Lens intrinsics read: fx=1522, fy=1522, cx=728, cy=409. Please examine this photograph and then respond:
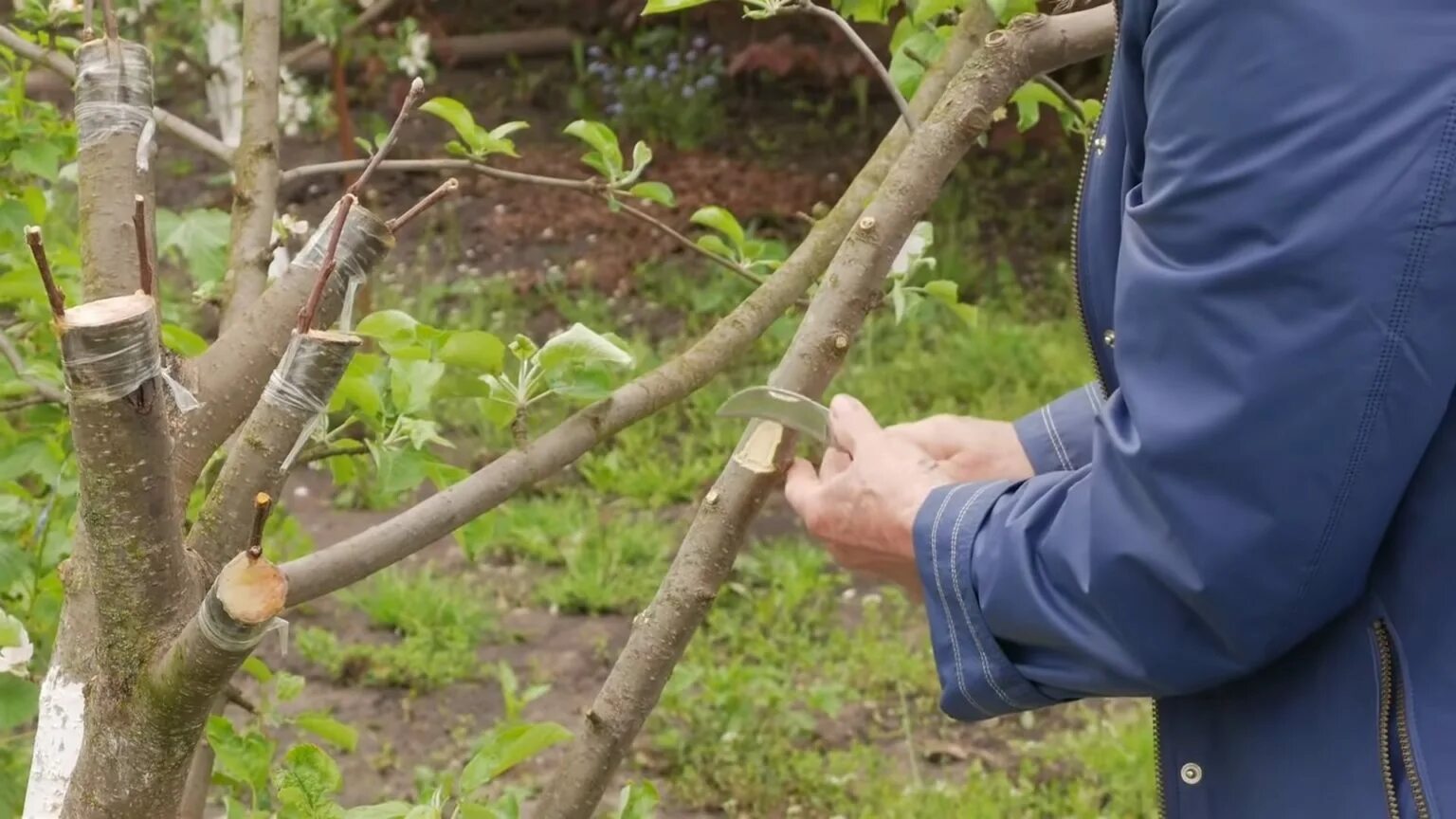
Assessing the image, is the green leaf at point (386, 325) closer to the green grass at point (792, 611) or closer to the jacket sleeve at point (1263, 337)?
the green grass at point (792, 611)

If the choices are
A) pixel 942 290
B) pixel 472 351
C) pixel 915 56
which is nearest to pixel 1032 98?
pixel 915 56

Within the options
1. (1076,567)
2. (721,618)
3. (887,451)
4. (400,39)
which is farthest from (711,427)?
(1076,567)

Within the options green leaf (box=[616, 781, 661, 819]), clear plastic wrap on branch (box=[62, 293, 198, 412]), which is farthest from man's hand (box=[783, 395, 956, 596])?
clear plastic wrap on branch (box=[62, 293, 198, 412])

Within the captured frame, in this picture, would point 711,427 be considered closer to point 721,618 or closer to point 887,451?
point 721,618

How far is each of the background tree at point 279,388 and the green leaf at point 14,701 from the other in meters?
0.22

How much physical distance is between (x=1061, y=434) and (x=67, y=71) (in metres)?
1.25

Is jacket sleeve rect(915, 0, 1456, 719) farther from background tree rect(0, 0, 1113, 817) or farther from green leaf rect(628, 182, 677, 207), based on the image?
green leaf rect(628, 182, 677, 207)

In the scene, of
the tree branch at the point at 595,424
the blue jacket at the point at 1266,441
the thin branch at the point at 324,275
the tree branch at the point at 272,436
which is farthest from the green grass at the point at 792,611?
the blue jacket at the point at 1266,441

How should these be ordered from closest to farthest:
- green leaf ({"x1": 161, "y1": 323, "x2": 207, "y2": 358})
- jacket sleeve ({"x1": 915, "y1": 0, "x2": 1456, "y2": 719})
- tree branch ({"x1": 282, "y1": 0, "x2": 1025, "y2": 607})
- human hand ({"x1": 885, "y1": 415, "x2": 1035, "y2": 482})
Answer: jacket sleeve ({"x1": 915, "y1": 0, "x2": 1456, "y2": 719})
tree branch ({"x1": 282, "y1": 0, "x2": 1025, "y2": 607})
human hand ({"x1": 885, "y1": 415, "x2": 1035, "y2": 482})
green leaf ({"x1": 161, "y1": 323, "x2": 207, "y2": 358})

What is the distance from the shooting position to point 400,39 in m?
5.54

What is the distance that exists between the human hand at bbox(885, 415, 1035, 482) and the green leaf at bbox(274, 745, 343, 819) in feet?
2.19

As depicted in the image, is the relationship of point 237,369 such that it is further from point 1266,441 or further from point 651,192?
point 1266,441

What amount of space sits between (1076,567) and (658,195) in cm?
96

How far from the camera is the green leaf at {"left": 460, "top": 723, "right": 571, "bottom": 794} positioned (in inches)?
57.4
